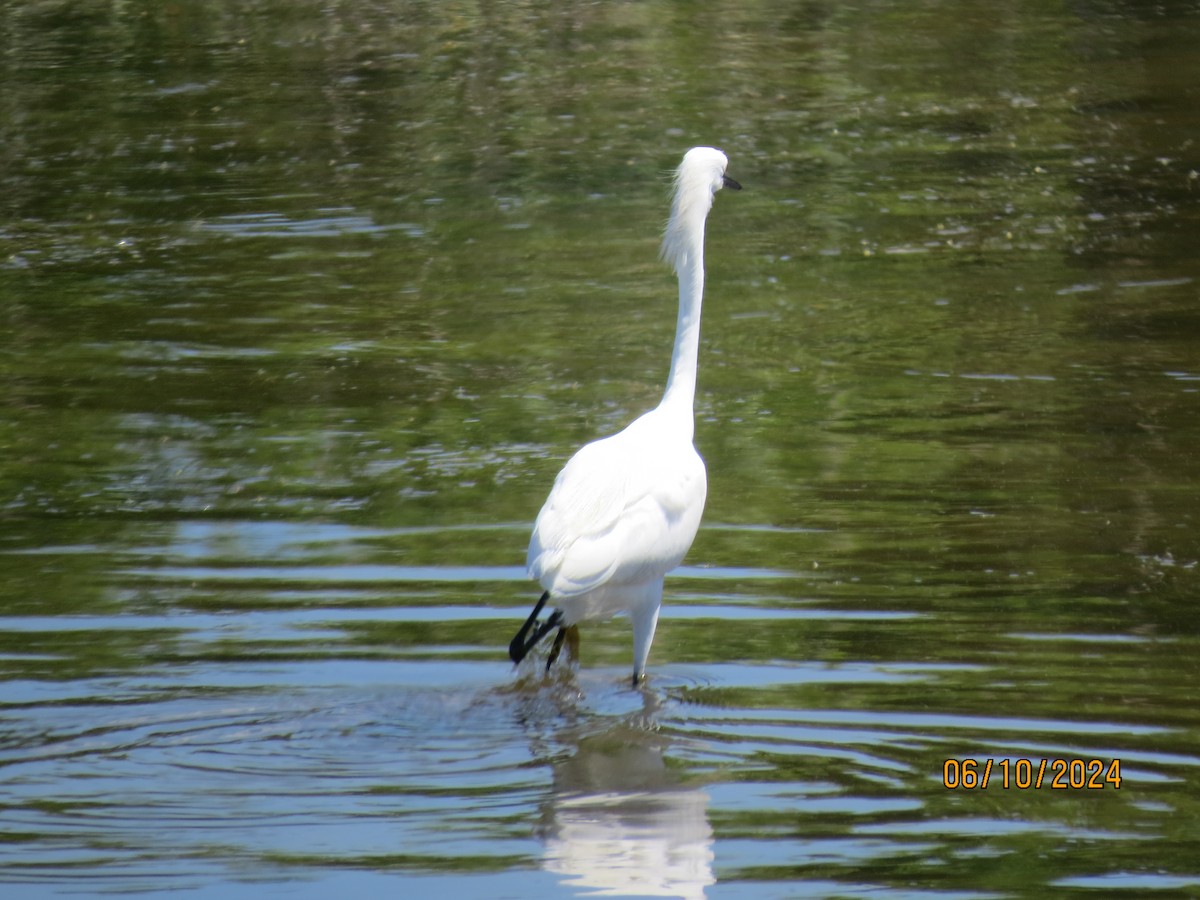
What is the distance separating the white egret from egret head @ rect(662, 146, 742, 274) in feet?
0.09

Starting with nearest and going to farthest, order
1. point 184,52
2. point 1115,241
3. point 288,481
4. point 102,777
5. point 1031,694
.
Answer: point 102,777 → point 1031,694 → point 288,481 → point 1115,241 → point 184,52

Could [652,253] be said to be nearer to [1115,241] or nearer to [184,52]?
[1115,241]

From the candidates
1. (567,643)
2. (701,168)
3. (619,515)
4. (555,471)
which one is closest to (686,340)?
(701,168)

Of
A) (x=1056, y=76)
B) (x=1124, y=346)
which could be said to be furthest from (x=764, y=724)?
(x=1056, y=76)

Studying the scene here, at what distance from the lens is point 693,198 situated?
7129 millimetres

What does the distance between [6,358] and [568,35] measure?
11.5 meters

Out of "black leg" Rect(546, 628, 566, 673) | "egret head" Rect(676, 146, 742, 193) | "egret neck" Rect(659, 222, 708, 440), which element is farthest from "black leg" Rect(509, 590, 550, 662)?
"egret head" Rect(676, 146, 742, 193)

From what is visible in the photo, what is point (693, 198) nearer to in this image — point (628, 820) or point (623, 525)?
point (623, 525)

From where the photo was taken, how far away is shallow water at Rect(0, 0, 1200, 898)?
5.41 m

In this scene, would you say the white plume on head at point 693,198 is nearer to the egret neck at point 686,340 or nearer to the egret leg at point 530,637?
the egret neck at point 686,340

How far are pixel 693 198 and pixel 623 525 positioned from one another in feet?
4.88

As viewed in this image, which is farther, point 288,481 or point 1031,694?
point 288,481

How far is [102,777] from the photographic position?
18.7ft

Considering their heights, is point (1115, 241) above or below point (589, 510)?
below
